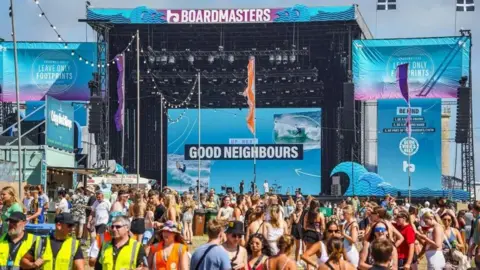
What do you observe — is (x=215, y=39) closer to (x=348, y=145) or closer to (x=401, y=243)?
(x=348, y=145)

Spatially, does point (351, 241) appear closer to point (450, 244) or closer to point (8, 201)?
point (450, 244)

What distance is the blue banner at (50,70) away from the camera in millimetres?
51375

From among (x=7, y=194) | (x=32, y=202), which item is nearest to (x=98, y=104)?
(x=32, y=202)

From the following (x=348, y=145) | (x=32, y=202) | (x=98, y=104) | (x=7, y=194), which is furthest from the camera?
(x=348, y=145)

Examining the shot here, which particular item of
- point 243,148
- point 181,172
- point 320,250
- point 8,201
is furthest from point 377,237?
point 181,172

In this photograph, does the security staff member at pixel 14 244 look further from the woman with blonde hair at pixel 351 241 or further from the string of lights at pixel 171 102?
the string of lights at pixel 171 102

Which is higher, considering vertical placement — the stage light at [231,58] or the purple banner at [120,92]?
the stage light at [231,58]

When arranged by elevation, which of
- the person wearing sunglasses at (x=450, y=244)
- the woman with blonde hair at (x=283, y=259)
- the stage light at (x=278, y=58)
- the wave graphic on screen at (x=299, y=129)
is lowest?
the person wearing sunglasses at (x=450, y=244)

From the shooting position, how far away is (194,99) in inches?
2018

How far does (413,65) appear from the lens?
49.7 metres

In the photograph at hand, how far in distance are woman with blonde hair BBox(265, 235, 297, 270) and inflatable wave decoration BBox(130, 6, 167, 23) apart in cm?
3969

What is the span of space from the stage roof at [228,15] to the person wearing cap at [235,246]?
124 ft

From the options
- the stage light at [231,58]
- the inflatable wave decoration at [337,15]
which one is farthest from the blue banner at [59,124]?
the inflatable wave decoration at [337,15]

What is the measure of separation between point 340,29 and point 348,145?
5230 millimetres
